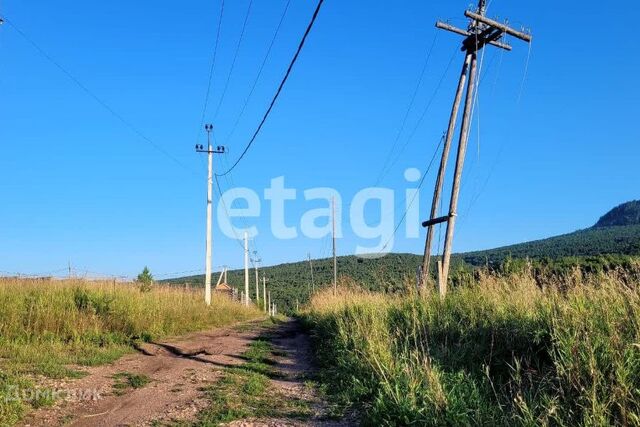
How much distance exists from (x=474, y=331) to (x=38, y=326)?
8.17 m

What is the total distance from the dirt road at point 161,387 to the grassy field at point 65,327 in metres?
0.36

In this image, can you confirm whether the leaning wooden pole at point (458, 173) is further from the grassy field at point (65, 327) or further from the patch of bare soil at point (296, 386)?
the grassy field at point (65, 327)

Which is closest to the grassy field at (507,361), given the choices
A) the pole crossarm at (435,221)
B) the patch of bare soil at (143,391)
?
the patch of bare soil at (143,391)

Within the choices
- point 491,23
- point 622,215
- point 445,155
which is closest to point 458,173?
point 445,155

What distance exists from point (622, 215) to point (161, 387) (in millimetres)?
114918

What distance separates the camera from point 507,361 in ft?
18.4

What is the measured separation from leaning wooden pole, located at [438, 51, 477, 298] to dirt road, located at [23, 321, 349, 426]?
3652 mm

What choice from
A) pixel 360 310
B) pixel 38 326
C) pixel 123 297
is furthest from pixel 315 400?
pixel 123 297

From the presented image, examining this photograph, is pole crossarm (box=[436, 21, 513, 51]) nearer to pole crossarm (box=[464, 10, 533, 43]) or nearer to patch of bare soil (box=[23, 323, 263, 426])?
pole crossarm (box=[464, 10, 533, 43])

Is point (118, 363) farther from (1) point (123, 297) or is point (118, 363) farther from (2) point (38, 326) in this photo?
(1) point (123, 297)

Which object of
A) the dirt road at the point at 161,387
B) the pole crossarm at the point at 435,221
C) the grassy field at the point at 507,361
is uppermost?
the pole crossarm at the point at 435,221

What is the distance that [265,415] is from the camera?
5176 mm

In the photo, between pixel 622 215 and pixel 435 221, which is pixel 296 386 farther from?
pixel 622 215

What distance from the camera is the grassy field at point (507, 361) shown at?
3.75 m
